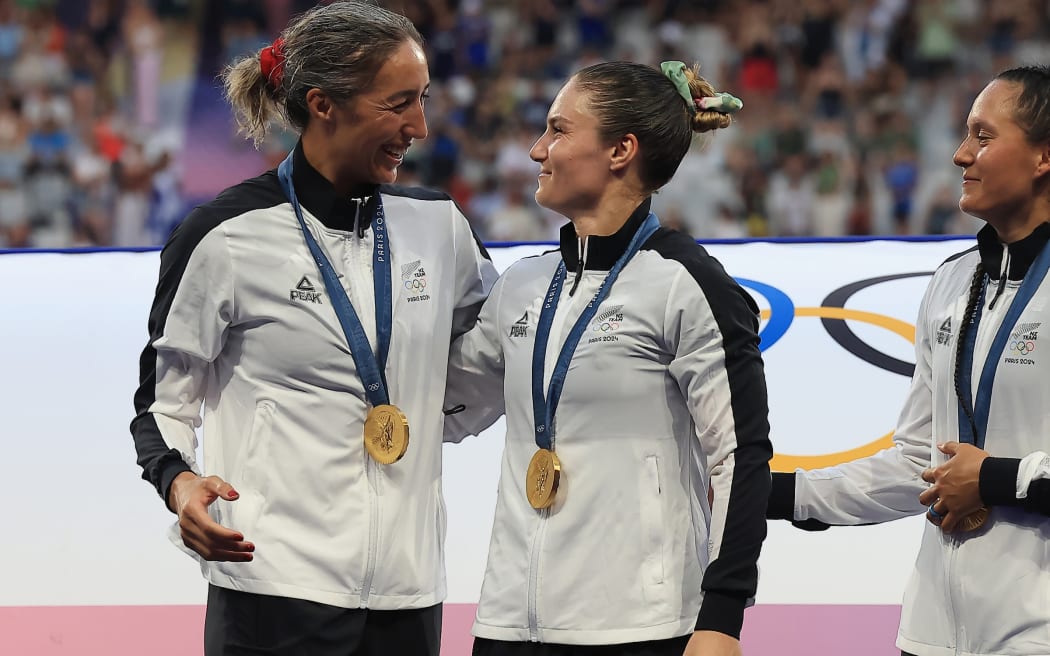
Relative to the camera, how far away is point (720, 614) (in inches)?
94.9

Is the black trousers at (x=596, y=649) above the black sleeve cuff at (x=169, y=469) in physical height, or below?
below

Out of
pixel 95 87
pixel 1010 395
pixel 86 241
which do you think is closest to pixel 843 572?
pixel 1010 395

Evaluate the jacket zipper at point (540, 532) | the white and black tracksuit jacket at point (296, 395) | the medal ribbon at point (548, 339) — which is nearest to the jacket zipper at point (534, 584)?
the jacket zipper at point (540, 532)

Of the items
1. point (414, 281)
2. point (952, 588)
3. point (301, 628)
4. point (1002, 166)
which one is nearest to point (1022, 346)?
point (1002, 166)

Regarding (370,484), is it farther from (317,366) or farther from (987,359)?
(987,359)

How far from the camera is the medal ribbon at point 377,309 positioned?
2.68 meters

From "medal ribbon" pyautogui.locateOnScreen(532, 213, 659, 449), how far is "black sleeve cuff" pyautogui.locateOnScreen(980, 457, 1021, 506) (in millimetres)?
774

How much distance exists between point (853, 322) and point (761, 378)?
160 cm

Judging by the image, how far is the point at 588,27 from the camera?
36.7 feet

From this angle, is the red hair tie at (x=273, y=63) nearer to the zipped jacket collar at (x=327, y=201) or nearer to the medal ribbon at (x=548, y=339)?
the zipped jacket collar at (x=327, y=201)

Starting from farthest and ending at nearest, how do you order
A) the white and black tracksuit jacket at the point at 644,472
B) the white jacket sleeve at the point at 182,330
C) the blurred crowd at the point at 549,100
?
the blurred crowd at the point at 549,100 → the white jacket sleeve at the point at 182,330 → the white and black tracksuit jacket at the point at 644,472

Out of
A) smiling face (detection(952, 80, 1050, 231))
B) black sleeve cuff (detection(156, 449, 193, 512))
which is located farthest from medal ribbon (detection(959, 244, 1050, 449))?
black sleeve cuff (detection(156, 449, 193, 512))

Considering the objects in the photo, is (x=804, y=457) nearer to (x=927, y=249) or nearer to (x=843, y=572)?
(x=843, y=572)

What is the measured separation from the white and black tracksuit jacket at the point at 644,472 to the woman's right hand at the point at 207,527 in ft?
1.54
